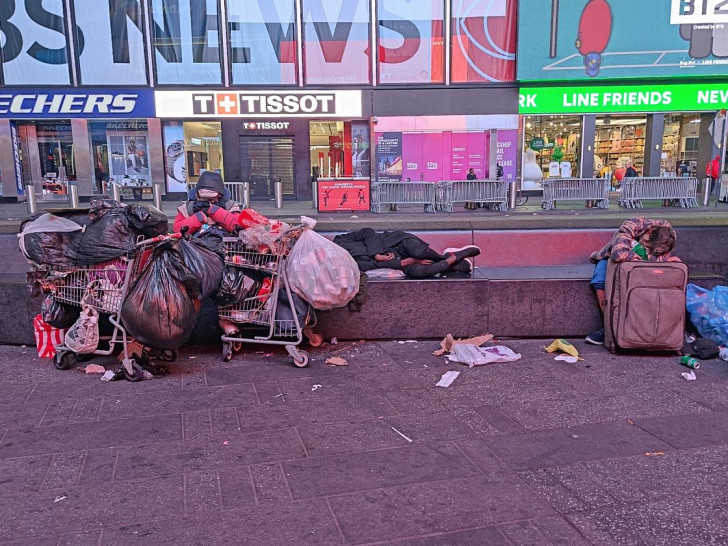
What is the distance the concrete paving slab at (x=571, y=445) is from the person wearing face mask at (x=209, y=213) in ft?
9.87

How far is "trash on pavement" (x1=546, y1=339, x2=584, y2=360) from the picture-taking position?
5.30 metres

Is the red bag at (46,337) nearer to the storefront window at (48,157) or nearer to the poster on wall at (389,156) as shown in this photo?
the poster on wall at (389,156)

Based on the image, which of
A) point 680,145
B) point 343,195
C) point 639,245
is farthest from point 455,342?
point 680,145

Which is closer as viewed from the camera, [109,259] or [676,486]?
[676,486]

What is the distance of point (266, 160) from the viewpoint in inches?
911

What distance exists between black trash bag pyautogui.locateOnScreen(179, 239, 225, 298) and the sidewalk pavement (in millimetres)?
732

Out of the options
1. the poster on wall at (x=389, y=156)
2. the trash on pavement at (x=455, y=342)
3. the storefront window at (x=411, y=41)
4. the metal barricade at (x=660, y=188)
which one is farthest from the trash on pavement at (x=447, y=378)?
the storefront window at (x=411, y=41)

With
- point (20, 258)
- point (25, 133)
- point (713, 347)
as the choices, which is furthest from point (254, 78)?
point (713, 347)

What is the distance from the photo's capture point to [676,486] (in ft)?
10.1

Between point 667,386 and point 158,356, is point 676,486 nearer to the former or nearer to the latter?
point 667,386

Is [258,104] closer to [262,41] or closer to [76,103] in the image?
[262,41]

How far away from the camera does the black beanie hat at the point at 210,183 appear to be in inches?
213

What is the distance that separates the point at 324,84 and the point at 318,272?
18882mm

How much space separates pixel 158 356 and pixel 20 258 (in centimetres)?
257
